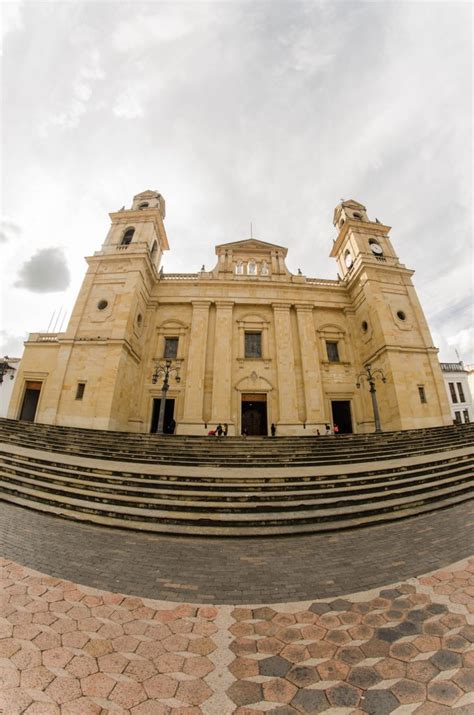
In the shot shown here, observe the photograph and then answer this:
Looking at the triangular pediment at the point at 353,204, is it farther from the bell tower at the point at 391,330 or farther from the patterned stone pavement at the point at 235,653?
the patterned stone pavement at the point at 235,653

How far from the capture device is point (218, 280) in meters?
19.8

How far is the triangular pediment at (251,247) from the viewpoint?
21750 mm

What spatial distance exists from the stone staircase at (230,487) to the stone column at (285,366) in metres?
6.31

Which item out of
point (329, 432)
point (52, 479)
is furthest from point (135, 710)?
point (329, 432)

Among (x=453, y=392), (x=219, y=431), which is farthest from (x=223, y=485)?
(x=453, y=392)

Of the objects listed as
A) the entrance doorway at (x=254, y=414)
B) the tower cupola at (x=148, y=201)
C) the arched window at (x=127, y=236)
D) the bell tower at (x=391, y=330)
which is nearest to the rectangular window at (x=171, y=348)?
the entrance doorway at (x=254, y=414)

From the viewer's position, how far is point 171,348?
749 inches

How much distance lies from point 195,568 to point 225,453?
5.99 meters

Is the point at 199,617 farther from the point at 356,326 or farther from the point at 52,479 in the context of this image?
the point at 356,326

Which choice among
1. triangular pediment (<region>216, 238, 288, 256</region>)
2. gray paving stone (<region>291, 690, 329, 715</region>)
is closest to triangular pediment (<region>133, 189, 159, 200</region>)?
triangular pediment (<region>216, 238, 288, 256</region>)

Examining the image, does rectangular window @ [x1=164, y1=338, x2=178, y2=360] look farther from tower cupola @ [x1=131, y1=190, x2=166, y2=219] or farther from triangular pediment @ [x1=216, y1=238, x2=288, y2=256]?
tower cupola @ [x1=131, y1=190, x2=166, y2=219]

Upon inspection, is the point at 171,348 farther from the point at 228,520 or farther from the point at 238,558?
the point at 238,558

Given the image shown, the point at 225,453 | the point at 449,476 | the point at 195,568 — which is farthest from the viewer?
the point at 225,453

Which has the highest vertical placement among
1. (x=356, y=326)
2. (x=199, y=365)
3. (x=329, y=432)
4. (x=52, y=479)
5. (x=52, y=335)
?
(x=356, y=326)
